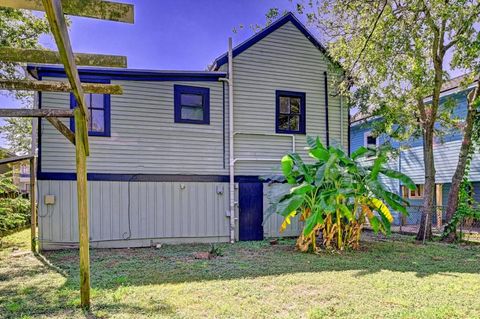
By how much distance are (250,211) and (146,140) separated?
355 centimetres

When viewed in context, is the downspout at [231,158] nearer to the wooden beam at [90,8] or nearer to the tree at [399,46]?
the tree at [399,46]

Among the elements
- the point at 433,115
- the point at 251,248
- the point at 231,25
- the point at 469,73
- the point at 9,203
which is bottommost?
the point at 251,248

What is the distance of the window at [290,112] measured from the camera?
10719 millimetres

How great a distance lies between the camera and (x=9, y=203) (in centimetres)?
1014

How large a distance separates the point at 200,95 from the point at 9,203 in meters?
6.25

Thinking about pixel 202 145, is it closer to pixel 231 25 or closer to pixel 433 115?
pixel 231 25

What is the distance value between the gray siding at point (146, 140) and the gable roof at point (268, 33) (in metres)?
0.73

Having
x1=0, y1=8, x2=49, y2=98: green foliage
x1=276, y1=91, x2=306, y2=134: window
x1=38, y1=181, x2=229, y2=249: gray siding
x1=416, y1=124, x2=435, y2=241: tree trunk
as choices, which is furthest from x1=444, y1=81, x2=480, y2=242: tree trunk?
x1=0, y1=8, x2=49, y2=98: green foliage

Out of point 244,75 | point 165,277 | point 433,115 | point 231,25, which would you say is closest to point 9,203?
point 165,277

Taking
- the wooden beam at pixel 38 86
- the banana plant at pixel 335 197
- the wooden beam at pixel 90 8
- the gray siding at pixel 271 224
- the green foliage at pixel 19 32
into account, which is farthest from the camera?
the green foliage at pixel 19 32

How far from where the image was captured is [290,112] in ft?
35.7

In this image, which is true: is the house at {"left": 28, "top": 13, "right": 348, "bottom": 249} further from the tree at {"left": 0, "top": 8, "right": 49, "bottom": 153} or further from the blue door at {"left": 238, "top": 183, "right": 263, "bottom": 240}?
the tree at {"left": 0, "top": 8, "right": 49, "bottom": 153}

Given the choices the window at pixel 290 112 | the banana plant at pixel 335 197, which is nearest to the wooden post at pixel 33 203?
the banana plant at pixel 335 197

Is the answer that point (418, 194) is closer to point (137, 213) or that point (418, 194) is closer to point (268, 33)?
point (268, 33)
